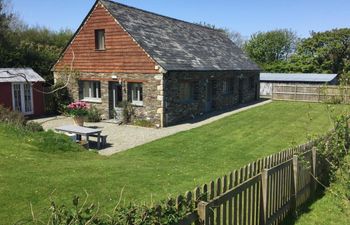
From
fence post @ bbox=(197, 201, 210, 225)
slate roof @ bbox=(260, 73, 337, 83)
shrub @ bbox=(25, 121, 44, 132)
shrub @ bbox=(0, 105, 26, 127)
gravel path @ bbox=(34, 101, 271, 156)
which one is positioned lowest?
gravel path @ bbox=(34, 101, 271, 156)

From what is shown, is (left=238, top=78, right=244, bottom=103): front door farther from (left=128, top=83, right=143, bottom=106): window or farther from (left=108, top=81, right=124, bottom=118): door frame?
(left=108, top=81, right=124, bottom=118): door frame

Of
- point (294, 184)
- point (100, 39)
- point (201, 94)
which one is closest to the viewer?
point (294, 184)

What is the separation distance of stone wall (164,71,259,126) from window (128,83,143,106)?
2.01 meters

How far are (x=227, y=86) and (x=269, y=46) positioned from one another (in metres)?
43.0

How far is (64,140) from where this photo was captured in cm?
1361

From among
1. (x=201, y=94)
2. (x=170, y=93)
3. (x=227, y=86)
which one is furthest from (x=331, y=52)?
(x=170, y=93)

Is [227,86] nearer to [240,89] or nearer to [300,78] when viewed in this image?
[240,89]

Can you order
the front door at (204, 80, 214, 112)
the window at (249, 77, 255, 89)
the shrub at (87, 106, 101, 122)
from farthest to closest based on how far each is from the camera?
the window at (249, 77, 255, 89), the front door at (204, 80, 214, 112), the shrub at (87, 106, 101, 122)

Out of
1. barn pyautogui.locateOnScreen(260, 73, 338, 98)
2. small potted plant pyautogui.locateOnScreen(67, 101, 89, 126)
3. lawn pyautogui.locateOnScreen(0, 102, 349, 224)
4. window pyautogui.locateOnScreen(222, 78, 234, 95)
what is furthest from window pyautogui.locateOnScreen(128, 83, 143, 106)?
barn pyautogui.locateOnScreen(260, 73, 338, 98)

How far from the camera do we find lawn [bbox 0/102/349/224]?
300 inches

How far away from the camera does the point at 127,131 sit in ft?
63.0

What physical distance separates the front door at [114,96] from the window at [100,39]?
8.52ft

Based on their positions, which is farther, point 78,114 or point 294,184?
point 78,114

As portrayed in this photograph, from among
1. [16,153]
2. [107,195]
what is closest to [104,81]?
[16,153]
